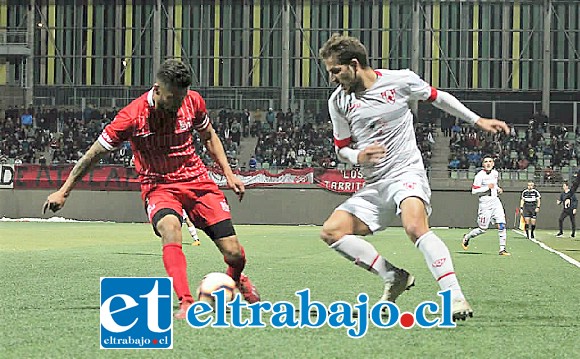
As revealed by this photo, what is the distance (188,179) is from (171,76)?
1127 millimetres

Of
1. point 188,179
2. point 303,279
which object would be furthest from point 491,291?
point 188,179

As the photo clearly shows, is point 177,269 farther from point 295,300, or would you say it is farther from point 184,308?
point 295,300

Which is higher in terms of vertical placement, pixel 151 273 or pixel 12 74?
pixel 12 74

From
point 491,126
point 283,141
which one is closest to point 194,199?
point 491,126

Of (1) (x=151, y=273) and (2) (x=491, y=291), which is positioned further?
(1) (x=151, y=273)

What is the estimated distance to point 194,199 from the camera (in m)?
9.41

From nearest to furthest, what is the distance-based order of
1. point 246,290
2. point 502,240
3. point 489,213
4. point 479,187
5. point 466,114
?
point 466,114, point 246,290, point 502,240, point 479,187, point 489,213

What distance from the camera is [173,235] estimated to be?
29.4 feet

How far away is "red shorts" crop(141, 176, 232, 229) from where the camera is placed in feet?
30.6

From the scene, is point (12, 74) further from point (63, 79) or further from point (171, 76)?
point (171, 76)

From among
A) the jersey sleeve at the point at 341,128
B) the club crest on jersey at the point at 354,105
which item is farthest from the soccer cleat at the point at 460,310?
the club crest on jersey at the point at 354,105

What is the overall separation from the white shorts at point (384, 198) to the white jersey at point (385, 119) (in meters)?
0.07

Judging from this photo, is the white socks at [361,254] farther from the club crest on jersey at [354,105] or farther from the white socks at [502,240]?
the white socks at [502,240]

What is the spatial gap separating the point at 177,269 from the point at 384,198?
Answer: 1800 millimetres
